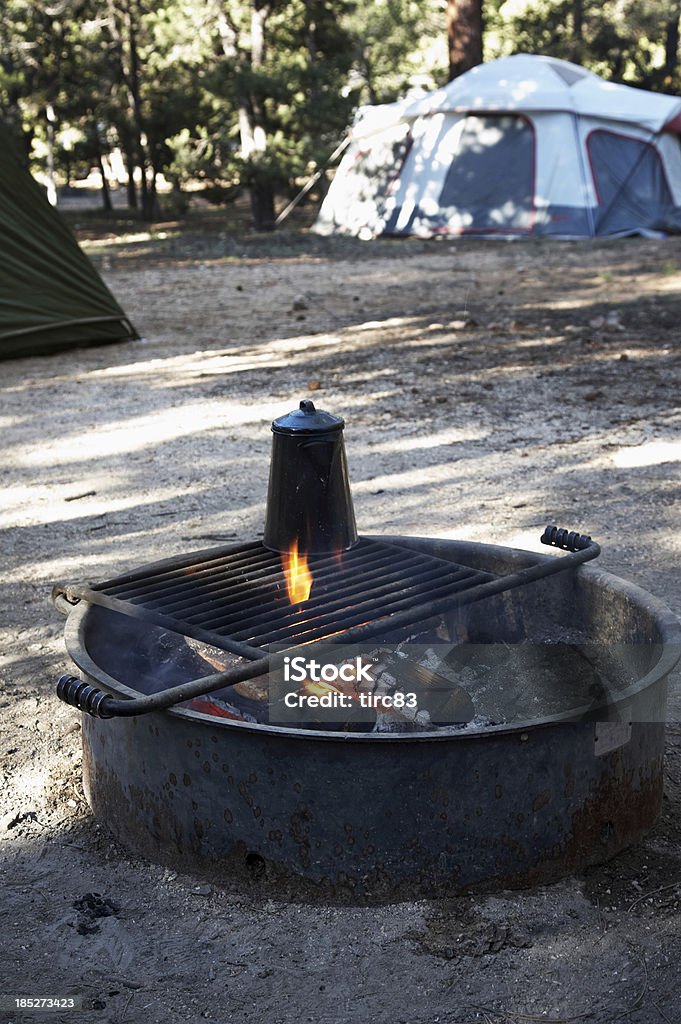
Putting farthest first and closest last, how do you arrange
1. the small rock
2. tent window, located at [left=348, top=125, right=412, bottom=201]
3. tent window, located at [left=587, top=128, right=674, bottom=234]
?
tent window, located at [left=348, top=125, right=412, bottom=201], tent window, located at [left=587, top=128, right=674, bottom=234], the small rock

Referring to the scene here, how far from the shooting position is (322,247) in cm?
1625

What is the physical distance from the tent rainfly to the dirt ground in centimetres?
327

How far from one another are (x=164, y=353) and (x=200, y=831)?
687 cm

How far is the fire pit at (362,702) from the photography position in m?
2.41

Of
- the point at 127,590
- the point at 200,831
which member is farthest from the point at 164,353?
the point at 200,831

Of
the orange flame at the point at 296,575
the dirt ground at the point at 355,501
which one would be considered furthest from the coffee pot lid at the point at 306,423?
the dirt ground at the point at 355,501

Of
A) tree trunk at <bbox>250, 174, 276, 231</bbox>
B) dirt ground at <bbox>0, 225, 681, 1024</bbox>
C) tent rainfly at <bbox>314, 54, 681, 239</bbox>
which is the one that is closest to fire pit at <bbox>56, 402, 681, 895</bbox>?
dirt ground at <bbox>0, 225, 681, 1024</bbox>

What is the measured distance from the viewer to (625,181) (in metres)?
16.9

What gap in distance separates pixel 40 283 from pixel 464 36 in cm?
1392

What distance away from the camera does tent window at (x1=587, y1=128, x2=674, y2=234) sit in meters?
16.7

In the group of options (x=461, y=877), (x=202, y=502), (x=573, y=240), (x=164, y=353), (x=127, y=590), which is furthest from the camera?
(x=573, y=240)

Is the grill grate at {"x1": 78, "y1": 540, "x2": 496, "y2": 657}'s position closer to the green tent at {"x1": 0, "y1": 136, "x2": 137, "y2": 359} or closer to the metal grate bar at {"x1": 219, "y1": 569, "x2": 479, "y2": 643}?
the metal grate bar at {"x1": 219, "y1": 569, "x2": 479, "y2": 643}

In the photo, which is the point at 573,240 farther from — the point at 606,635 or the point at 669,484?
the point at 606,635

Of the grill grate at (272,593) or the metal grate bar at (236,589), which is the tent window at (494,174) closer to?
the grill grate at (272,593)
